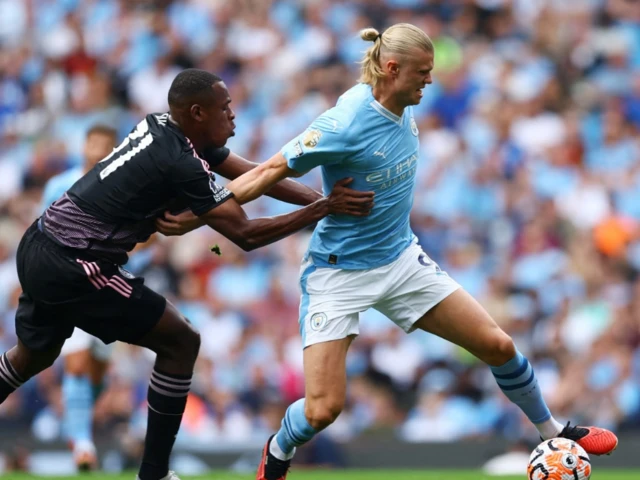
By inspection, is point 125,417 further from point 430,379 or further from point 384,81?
point 384,81

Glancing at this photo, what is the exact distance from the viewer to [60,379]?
41.0 ft

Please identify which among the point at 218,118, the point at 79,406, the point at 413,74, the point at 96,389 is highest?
the point at 413,74

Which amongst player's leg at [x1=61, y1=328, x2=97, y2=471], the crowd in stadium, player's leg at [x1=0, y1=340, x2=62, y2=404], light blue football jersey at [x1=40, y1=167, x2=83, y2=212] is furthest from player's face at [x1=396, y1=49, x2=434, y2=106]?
the crowd in stadium

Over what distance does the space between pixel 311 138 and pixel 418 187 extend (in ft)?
23.8

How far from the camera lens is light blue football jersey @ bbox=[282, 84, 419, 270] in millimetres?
6797

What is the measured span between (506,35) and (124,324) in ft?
33.2

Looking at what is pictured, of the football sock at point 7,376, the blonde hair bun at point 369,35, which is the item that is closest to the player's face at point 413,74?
the blonde hair bun at point 369,35

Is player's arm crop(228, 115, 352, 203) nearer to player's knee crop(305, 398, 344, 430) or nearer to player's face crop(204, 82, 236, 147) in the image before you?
player's face crop(204, 82, 236, 147)

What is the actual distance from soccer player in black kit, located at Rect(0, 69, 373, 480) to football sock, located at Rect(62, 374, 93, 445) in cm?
229

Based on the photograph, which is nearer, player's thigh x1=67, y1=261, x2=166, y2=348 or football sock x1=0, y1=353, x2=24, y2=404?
player's thigh x1=67, y1=261, x2=166, y2=348

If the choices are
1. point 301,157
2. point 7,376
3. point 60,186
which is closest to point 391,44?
point 301,157

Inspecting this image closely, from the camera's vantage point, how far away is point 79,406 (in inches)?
363

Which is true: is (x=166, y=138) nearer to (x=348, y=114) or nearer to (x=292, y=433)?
(x=348, y=114)

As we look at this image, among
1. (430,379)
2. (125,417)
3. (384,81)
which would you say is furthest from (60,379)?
(384,81)
